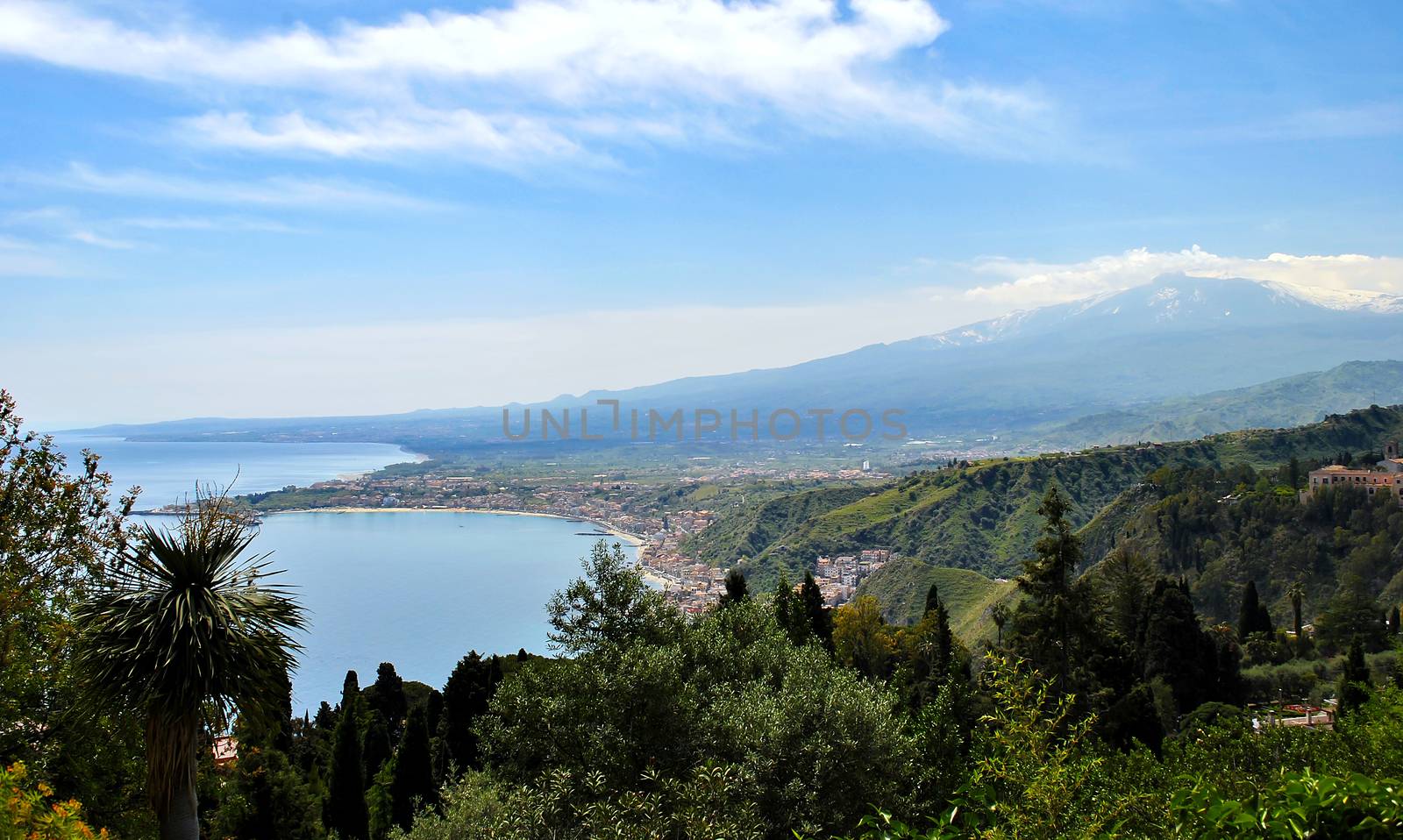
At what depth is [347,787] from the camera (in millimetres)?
16109

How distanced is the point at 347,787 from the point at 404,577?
220 ft

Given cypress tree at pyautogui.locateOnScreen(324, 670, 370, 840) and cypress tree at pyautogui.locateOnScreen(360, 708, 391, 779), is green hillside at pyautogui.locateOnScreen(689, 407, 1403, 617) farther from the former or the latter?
cypress tree at pyautogui.locateOnScreen(324, 670, 370, 840)

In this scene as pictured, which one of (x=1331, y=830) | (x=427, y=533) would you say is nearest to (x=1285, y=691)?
(x=1331, y=830)

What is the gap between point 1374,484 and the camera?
44.3 m

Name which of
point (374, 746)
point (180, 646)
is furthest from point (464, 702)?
point (180, 646)

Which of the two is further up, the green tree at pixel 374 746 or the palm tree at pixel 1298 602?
the green tree at pixel 374 746

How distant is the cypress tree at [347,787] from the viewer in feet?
52.7

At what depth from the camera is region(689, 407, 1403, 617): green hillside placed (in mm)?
62781

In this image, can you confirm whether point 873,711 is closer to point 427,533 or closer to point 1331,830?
point 1331,830

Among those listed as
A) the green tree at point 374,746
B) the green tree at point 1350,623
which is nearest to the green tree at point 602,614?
the green tree at point 374,746

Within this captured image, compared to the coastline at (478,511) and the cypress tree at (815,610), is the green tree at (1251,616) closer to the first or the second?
the cypress tree at (815,610)

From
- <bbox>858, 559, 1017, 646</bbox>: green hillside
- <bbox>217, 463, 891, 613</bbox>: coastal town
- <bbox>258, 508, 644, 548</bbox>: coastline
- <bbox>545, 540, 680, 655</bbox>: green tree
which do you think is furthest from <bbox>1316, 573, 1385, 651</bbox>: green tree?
<bbox>258, 508, 644, 548</bbox>: coastline

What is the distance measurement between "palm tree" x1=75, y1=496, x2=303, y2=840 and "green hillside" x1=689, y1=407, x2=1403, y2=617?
55.1 metres

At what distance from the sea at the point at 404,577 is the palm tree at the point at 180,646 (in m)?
18.4
